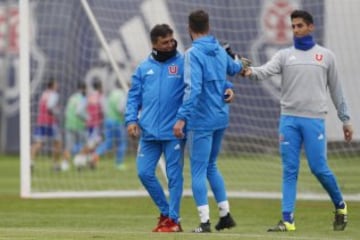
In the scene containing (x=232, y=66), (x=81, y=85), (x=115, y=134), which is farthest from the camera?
(x=115, y=134)

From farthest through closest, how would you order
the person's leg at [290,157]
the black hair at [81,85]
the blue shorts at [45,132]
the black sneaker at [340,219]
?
the blue shorts at [45,132], the black hair at [81,85], the black sneaker at [340,219], the person's leg at [290,157]

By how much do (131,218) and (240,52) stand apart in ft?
18.1

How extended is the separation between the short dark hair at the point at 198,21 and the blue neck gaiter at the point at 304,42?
1067 mm

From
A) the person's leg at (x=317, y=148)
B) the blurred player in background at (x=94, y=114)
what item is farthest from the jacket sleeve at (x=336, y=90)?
the blurred player in background at (x=94, y=114)

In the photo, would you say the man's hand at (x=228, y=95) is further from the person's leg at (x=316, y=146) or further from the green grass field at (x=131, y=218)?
the green grass field at (x=131, y=218)

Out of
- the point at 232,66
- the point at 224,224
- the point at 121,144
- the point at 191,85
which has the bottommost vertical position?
the point at 121,144

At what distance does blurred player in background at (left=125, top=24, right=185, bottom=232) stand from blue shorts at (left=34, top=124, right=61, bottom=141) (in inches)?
559

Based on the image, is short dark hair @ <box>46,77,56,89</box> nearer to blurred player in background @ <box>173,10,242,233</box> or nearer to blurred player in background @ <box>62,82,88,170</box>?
blurred player in background @ <box>62,82,88,170</box>

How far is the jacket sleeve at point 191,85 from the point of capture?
13.1 m

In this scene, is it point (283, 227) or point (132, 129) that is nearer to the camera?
point (132, 129)

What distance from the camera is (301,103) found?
543 inches

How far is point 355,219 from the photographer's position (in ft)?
52.1

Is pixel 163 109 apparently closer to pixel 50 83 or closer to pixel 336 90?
pixel 336 90

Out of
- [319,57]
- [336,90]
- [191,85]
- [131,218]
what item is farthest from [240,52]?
[191,85]
